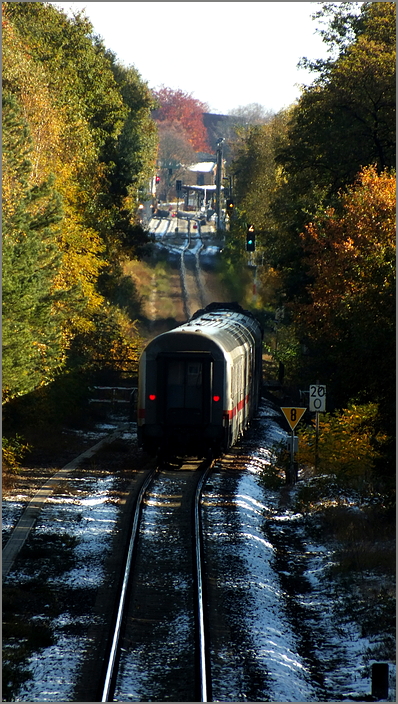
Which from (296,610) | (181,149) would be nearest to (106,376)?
(296,610)

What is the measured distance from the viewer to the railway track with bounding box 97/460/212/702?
9820 millimetres

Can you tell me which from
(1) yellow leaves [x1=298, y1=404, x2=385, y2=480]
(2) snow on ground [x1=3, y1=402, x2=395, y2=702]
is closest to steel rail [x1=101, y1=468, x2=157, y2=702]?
(2) snow on ground [x1=3, y1=402, x2=395, y2=702]

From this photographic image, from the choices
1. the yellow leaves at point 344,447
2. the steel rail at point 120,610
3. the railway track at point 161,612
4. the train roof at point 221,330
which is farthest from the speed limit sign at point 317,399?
the steel rail at point 120,610

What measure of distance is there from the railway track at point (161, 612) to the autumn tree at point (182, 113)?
487 ft

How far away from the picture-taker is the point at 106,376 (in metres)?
36.2

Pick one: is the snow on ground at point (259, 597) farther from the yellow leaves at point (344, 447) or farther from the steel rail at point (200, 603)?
the yellow leaves at point (344, 447)

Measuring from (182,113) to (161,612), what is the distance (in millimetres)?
160806

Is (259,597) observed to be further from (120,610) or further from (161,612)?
(120,610)

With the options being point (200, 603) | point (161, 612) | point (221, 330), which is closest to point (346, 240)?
point (221, 330)

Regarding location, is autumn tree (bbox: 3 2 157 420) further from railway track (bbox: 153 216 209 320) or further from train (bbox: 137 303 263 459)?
railway track (bbox: 153 216 209 320)

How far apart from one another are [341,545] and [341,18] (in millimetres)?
31322

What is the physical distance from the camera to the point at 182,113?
16538 centimetres

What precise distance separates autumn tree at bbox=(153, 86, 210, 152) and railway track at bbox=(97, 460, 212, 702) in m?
149

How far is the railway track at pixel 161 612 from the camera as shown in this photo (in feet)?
32.2
